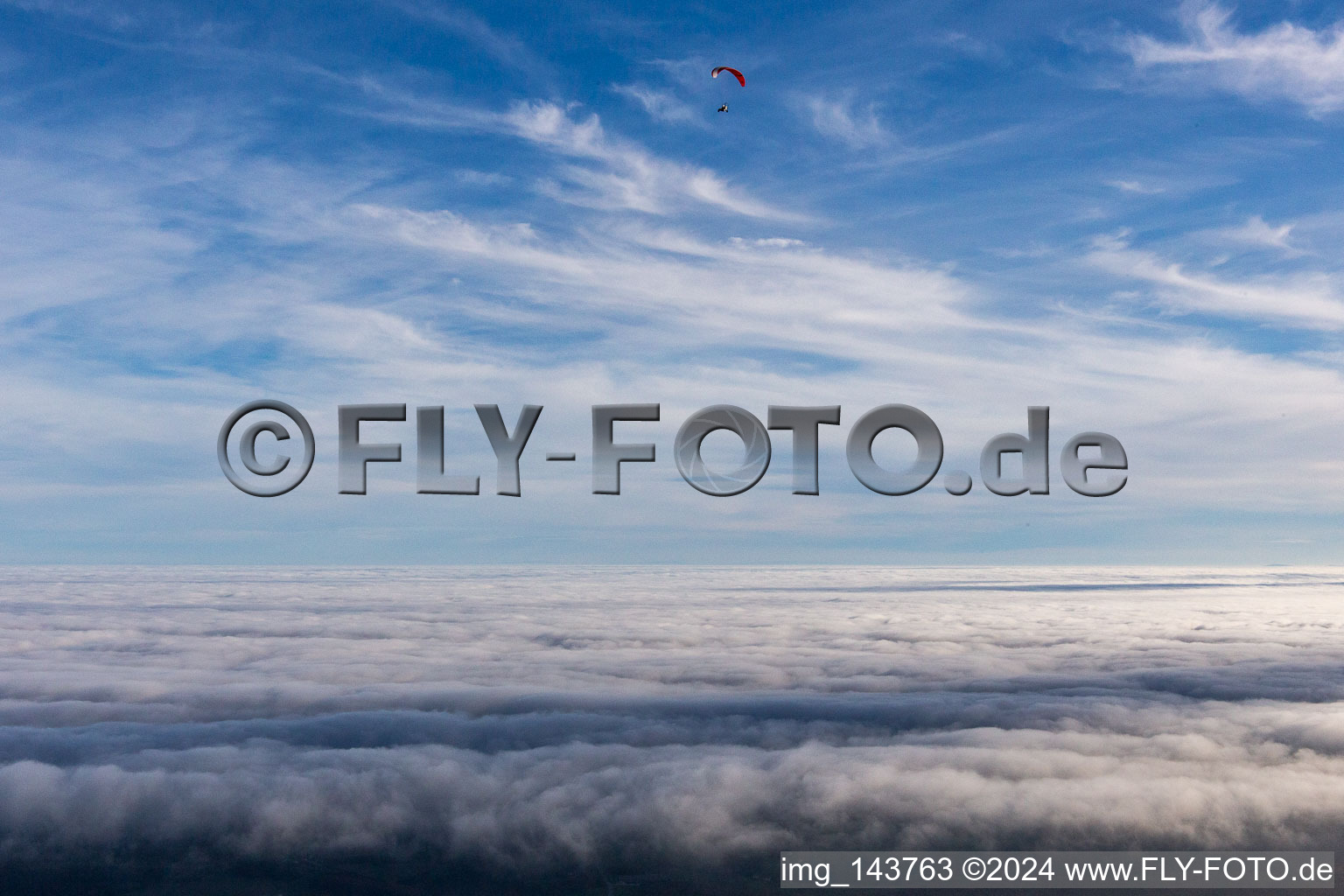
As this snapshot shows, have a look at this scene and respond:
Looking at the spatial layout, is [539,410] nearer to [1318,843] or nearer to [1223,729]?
[1223,729]

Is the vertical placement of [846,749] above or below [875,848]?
above

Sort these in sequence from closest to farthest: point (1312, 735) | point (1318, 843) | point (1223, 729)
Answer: point (1312, 735)
point (1223, 729)
point (1318, 843)

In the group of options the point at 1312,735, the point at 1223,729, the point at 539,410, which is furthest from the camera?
the point at 1223,729

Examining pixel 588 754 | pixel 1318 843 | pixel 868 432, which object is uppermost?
pixel 868 432

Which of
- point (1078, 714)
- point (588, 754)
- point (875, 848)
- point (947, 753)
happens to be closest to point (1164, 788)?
point (1078, 714)

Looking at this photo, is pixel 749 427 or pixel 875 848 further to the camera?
pixel 875 848

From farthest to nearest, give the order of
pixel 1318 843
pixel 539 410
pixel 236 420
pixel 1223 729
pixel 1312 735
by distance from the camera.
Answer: pixel 1318 843
pixel 1223 729
pixel 1312 735
pixel 236 420
pixel 539 410

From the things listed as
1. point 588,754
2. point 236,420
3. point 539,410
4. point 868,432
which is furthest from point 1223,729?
point 236,420

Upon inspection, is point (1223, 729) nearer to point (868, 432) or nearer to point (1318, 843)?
point (1318, 843)

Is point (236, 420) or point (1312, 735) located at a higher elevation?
point (236, 420)
